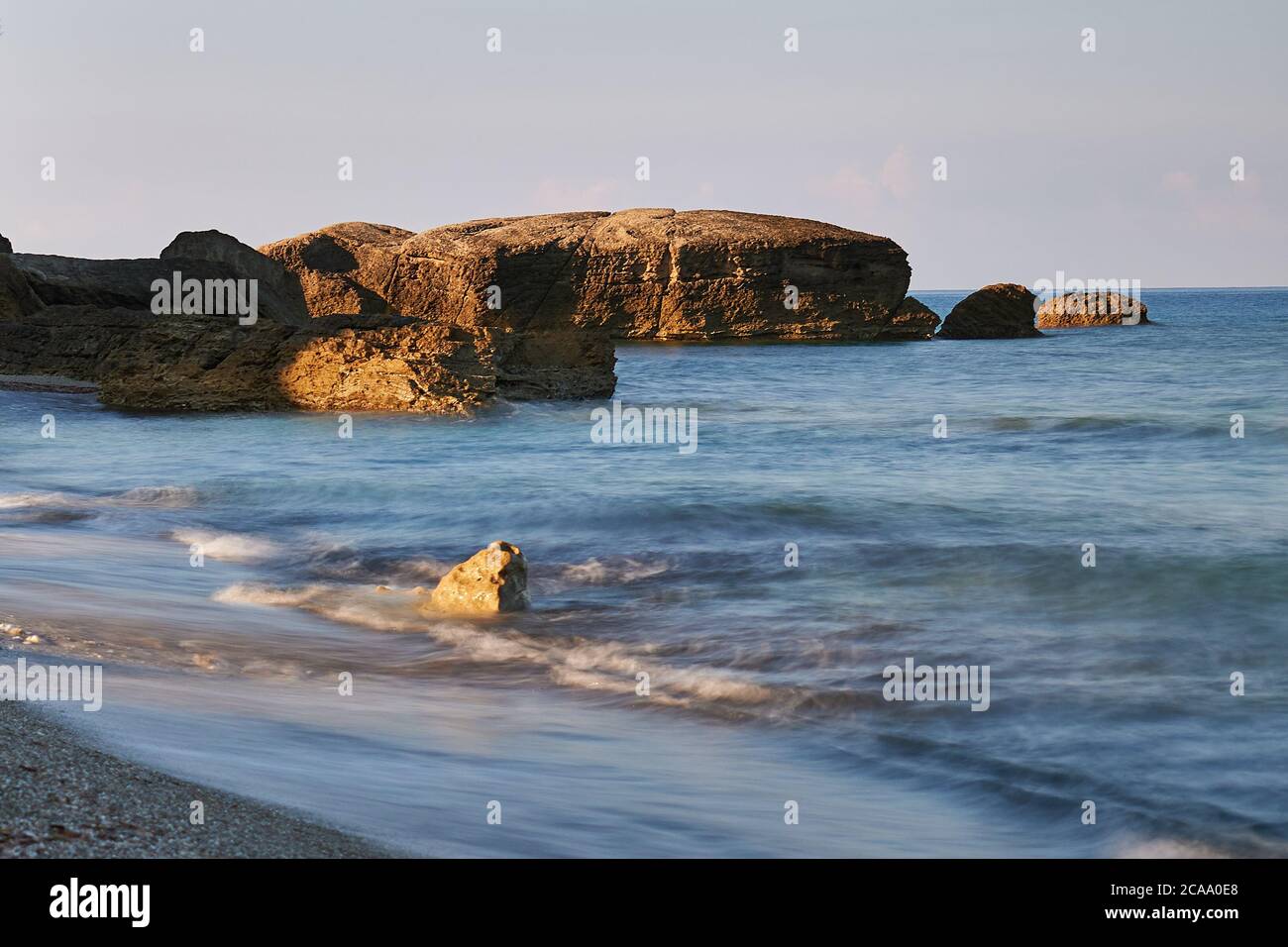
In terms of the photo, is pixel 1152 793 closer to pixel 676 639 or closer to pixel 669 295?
pixel 676 639

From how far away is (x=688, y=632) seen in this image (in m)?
8.43

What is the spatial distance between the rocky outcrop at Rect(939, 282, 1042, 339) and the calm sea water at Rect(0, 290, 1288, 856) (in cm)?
4750

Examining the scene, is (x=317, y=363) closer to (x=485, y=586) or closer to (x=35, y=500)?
(x=35, y=500)

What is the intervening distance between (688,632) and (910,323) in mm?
59175

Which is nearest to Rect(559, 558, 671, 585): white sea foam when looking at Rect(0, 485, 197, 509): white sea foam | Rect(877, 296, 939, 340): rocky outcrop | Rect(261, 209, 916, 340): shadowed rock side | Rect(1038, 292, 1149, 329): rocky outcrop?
Rect(0, 485, 197, 509): white sea foam

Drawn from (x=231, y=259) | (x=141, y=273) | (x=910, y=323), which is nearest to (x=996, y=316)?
(x=910, y=323)

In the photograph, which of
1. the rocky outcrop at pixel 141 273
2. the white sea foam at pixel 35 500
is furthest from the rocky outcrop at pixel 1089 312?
the white sea foam at pixel 35 500

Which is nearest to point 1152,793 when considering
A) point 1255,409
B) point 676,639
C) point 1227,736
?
point 1227,736

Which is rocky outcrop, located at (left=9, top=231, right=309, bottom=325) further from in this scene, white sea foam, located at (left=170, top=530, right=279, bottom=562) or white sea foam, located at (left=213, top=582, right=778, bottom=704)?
white sea foam, located at (left=213, top=582, right=778, bottom=704)

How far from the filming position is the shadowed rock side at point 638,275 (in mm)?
65062

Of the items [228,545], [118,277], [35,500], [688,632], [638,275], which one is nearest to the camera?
[688,632]

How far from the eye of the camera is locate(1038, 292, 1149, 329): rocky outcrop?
268ft

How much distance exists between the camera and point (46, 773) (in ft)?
13.7

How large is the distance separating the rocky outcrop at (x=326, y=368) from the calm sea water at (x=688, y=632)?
2.83 meters
